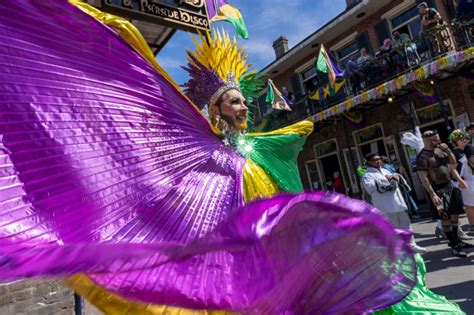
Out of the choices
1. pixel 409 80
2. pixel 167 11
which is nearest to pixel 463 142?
pixel 167 11

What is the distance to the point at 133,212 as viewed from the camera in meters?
1.06

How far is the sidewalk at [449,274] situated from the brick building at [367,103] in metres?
5.06

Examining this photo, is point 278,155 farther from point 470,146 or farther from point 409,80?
point 409,80

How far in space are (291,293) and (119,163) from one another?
0.64 metres

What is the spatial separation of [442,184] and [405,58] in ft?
20.6

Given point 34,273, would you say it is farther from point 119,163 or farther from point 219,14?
point 219,14

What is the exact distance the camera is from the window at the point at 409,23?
11266 millimetres

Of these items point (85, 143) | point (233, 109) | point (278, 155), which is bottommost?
point (278, 155)

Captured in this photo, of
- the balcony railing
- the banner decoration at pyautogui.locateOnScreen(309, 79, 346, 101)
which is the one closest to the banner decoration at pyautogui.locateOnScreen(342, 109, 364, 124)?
the balcony railing

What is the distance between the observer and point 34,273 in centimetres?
55

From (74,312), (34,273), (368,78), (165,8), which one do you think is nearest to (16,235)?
(34,273)

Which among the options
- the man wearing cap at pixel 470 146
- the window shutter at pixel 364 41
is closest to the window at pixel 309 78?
the window shutter at pixel 364 41

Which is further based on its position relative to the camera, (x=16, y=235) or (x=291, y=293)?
(x=291, y=293)

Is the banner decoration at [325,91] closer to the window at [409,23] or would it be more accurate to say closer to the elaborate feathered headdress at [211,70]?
the window at [409,23]
